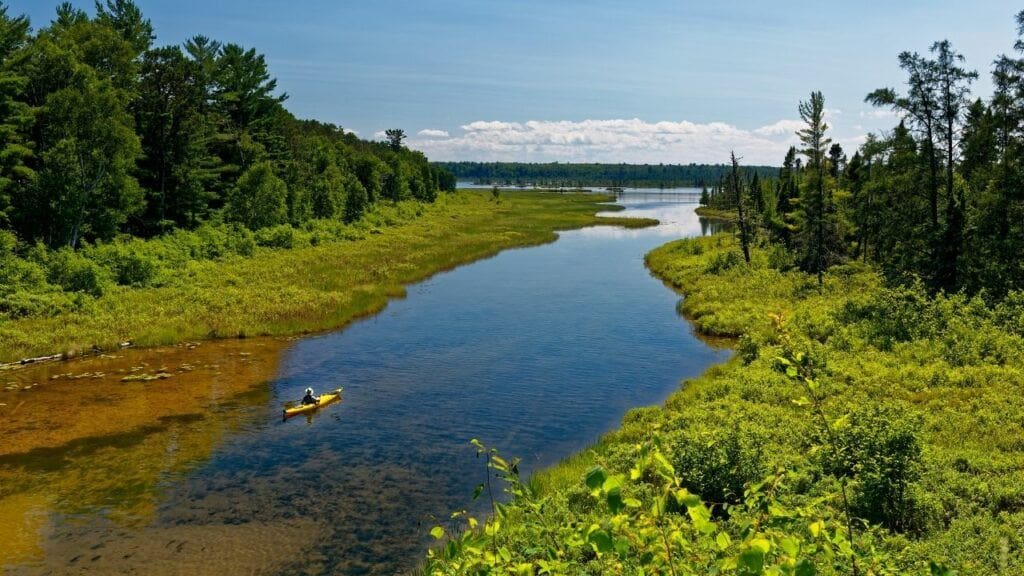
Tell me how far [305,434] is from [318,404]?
2.40 m

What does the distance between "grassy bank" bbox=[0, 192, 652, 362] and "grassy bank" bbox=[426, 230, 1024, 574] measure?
24.6 m

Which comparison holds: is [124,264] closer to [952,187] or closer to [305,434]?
[305,434]

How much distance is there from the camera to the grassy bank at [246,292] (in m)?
33.3

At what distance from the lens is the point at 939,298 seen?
30.6m

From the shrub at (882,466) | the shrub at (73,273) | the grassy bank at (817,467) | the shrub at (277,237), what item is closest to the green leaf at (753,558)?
the grassy bank at (817,467)

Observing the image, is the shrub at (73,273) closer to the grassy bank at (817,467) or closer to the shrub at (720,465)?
the grassy bank at (817,467)

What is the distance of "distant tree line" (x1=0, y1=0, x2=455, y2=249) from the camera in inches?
1618

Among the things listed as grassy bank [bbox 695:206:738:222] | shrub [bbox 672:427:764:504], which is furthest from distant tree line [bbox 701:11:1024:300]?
grassy bank [bbox 695:206:738:222]

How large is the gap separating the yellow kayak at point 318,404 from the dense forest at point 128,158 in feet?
66.0

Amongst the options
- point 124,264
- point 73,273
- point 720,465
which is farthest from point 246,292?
point 720,465

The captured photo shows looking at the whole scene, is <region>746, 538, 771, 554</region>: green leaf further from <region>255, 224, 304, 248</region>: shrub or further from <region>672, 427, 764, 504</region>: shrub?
<region>255, 224, 304, 248</region>: shrub

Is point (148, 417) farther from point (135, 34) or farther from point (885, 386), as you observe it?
point (135, 34)

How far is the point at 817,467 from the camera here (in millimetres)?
12477

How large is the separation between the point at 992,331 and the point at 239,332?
36703 mm
